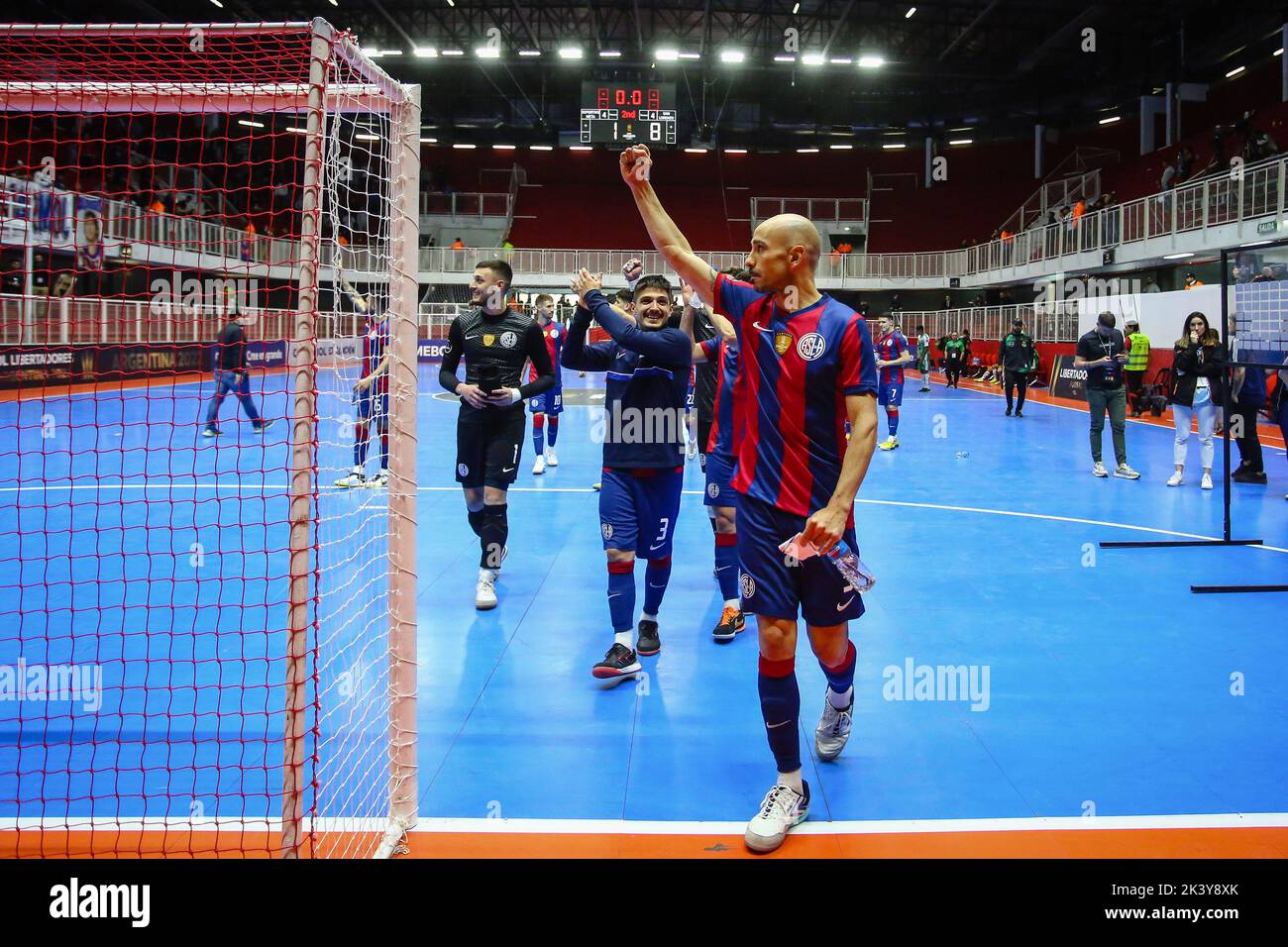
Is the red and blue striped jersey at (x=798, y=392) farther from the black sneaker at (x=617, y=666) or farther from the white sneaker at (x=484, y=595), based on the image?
the white sneaker at (x=484, y=595)

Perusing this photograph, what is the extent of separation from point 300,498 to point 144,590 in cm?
486

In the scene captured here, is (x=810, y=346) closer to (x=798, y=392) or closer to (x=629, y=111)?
(x=798, y=392)

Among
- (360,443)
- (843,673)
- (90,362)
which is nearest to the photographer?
(843,673)

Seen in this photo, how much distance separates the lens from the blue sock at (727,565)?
6.28m

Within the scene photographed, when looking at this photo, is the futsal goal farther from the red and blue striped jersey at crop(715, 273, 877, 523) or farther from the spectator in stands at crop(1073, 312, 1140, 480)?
the spectator in stands at crop(1073, 312, 1140, 480)

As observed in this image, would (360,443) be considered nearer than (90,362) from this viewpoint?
Yes

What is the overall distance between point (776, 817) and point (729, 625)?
8.48 ft

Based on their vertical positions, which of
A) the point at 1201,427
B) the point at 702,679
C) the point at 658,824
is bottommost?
the point at 658,824

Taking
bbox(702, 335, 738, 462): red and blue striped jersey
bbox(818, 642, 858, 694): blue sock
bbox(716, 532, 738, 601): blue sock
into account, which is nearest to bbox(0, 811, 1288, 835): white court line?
bbox(818, 642, 858, 694): blue sock

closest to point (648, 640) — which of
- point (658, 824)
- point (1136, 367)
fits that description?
point (658, 824)

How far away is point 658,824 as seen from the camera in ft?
12.0

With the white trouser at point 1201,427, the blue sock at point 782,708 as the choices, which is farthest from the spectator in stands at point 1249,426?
the blue sock at point 782,708

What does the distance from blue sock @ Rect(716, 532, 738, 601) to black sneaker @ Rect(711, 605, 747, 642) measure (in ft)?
0.41

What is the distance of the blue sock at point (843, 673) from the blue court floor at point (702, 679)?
1.23 feet
